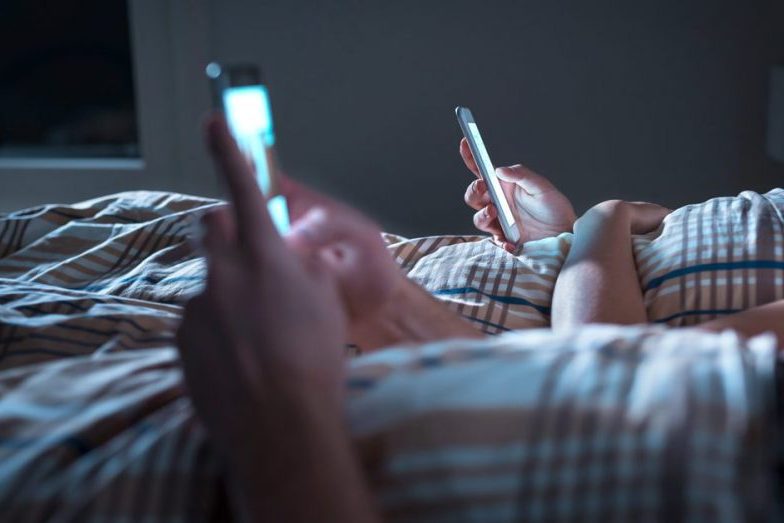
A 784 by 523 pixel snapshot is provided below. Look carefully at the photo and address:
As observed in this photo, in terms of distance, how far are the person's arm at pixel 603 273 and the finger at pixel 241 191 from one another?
0.47m

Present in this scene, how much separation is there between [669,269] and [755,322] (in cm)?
15

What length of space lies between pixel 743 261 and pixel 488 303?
0.25m

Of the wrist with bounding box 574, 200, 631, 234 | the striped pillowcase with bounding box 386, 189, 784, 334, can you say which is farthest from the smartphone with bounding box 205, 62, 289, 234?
the wrist with bounding box 574, 200, 631, 234

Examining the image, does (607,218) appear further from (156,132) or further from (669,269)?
(156,132)

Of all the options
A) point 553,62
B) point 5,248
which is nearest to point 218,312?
point 5,248

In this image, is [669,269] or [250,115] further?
[669,269]

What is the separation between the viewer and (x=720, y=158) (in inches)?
95.3

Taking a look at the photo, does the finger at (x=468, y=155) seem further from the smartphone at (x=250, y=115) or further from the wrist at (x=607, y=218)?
the smartphone at (x=250, y=115)

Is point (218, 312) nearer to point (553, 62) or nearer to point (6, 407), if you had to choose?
point (6, 407)

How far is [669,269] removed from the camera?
0.88m

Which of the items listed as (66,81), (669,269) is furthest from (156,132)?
(669,269)

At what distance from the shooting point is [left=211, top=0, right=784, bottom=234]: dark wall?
238cm

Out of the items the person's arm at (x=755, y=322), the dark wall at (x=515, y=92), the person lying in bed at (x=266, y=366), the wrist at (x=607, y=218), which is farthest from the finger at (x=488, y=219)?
the dark wall at (x=515, y=92)

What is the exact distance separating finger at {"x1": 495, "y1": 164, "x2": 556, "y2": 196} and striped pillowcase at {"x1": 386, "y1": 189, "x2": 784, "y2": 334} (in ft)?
0.35
